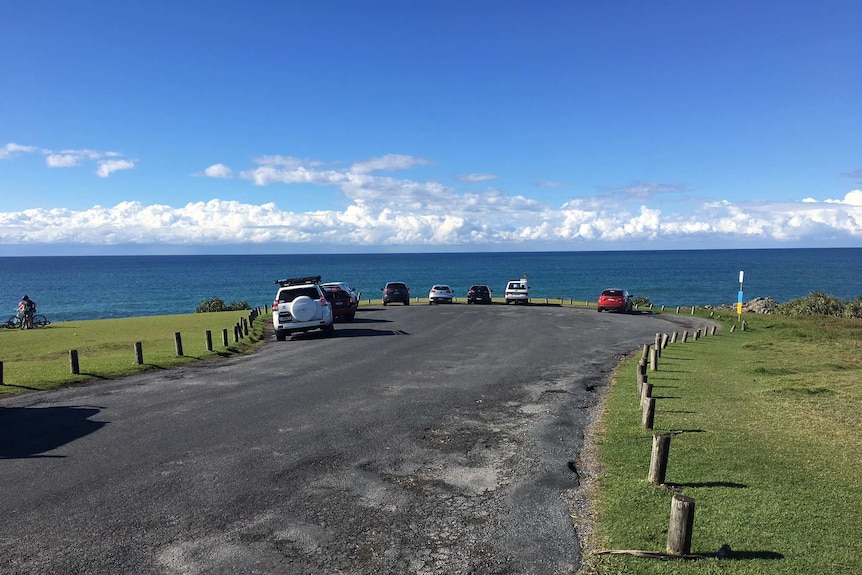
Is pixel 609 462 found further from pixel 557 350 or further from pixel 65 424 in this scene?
pixel 557 350

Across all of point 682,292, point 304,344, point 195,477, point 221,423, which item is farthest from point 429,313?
point 682,292

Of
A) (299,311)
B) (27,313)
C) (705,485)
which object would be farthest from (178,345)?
(27,313)

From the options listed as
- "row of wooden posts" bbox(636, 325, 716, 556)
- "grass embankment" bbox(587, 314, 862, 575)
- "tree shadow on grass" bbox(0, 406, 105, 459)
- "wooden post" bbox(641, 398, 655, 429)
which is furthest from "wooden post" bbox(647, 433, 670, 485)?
"tree shadow on grass" bbox(0, 406, 105, 459)

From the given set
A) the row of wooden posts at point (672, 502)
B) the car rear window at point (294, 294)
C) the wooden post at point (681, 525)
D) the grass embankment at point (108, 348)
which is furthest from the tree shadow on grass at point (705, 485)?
the car rear window at point (294, 294)

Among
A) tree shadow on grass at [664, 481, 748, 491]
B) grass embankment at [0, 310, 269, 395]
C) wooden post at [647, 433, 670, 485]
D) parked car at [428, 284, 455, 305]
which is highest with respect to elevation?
wooden post at [647, 433, 670, 485]

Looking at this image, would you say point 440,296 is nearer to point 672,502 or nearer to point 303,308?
point 303,308

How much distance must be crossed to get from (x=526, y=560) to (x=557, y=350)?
16.1 metres

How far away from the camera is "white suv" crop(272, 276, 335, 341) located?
78.9 feet

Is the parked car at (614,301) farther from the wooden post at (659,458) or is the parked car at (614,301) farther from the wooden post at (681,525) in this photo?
the wooden post at (681,525)

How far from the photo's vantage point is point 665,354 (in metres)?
20.5

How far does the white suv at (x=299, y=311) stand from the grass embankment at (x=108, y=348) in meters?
1.42

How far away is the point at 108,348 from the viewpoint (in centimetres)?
2358

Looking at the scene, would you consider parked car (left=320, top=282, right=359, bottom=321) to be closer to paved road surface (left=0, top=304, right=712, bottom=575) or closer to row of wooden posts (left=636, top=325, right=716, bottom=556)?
paved road surface (left=0, top=304, right=712, bottom=575)

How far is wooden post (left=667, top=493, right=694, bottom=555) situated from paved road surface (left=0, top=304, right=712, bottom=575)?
971 millimetres
